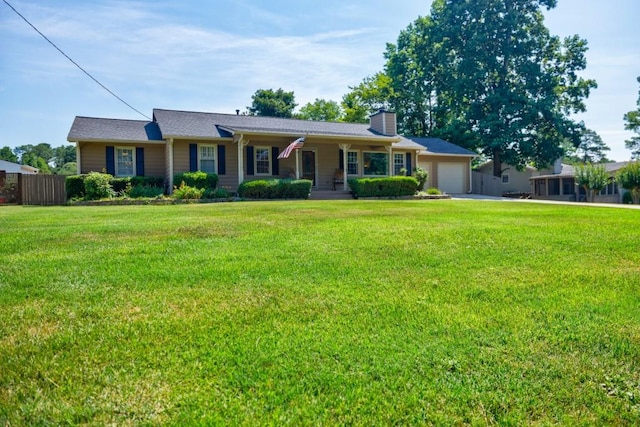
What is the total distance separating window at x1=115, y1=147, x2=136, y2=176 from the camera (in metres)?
17.9

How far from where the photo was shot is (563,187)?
1192 inches

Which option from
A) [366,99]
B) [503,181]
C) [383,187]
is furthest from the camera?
[366,99]

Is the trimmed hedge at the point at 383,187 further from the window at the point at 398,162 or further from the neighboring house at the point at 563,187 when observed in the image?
the neighboring house at the point at 563,187

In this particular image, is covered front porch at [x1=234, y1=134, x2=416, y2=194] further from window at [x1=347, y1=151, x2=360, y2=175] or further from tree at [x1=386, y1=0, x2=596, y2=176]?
tree at [x1=386, y1=0, x2=596, y2=176]

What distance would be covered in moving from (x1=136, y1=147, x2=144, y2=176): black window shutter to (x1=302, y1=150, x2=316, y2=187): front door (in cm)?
743

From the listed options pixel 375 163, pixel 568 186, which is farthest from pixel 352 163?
pixel 568 186

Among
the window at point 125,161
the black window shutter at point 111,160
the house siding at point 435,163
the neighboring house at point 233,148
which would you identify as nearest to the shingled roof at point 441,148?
the house siding at point 435,163

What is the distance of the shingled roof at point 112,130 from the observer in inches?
674

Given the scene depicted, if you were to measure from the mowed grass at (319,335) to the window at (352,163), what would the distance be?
1655cm

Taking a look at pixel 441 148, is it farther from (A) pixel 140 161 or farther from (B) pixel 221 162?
(A) pixel 140 161

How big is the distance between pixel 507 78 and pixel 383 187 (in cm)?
1803

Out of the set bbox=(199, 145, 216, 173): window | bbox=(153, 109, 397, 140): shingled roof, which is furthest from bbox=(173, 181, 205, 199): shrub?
bbox=(153, 109, 397, 140): shingled roof

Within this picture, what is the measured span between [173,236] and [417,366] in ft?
15.8

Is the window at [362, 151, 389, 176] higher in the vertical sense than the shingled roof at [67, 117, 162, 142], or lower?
lower
